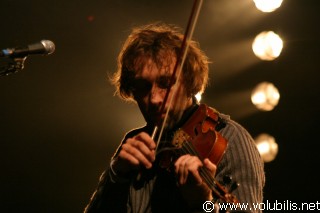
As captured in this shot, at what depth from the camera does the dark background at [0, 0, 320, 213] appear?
3.43 metres

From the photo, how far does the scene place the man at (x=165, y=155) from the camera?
4.61 feet

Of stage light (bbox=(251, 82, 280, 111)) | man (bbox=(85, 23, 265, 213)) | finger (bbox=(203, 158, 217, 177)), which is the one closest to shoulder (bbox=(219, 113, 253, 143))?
man (bbox=(85, 23, 265, 213))

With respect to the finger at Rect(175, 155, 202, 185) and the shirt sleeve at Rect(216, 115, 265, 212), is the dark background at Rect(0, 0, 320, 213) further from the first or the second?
the finger at Rect(175, 155, 202, 185)

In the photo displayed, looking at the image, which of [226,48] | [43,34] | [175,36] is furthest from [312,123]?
[43,34]

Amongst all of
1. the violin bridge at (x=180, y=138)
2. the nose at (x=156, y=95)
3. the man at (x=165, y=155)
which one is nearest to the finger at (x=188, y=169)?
the man at (x=165, y=155)

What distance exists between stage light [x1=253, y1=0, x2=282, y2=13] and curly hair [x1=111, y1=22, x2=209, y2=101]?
1517 mm

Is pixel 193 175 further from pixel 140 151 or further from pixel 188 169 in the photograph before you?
pixel 140 151

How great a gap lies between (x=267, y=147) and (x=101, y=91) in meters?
1.72

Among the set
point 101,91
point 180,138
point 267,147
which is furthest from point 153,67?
point 267,147

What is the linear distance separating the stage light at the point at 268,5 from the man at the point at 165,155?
1574 millimetres

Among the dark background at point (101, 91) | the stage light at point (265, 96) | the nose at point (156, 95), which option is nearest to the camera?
the nose at point (156, 95)

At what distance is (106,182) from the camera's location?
1.83 metres

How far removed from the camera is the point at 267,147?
4.02 metres

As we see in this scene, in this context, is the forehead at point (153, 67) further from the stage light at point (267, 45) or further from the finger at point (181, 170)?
the stage light at point (267, 45)
